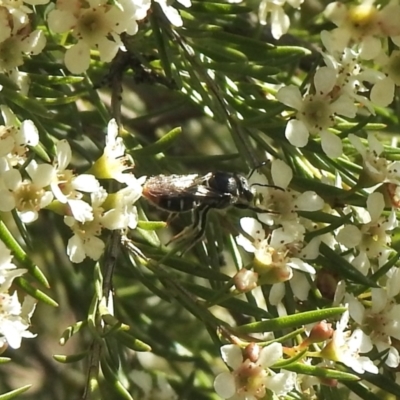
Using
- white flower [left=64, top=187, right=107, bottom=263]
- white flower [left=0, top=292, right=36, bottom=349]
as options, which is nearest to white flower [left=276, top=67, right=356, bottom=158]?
white flower [left=64, top=187, right=107, bottom=263]

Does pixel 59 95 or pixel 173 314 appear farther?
pixel 173 314

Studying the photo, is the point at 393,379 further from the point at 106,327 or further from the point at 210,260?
the point at 106,327

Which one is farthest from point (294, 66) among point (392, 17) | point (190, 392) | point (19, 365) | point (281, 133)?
point (19, 365)

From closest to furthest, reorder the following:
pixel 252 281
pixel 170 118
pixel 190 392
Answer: pixel 252 281 < pixel 190 392 < pixel 170 118

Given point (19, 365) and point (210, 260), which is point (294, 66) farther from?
point (19, 365)

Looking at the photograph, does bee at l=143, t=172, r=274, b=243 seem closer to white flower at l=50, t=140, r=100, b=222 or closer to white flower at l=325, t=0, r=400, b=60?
white flower at l=50, t=140, r=100, b=222

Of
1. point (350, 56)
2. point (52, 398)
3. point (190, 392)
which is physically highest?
point (350, 56)

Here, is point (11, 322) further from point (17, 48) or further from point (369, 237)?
point (369, 237)

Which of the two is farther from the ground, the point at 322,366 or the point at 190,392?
the point at 322,366

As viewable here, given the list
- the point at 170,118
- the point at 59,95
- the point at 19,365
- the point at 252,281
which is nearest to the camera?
the point at 252,281
